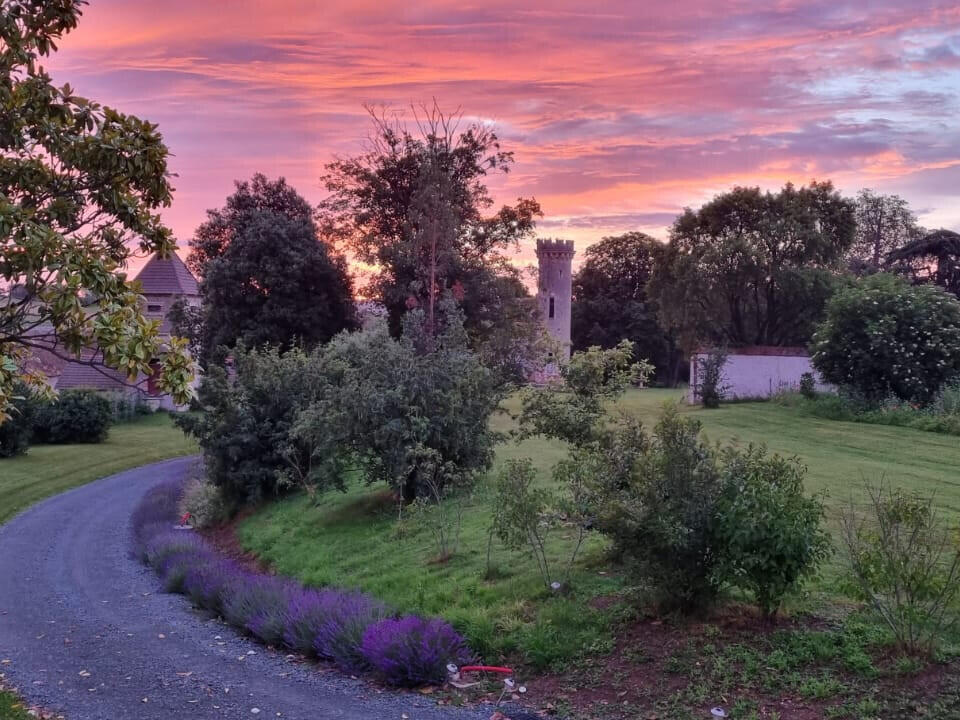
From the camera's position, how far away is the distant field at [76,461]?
21.0 meters

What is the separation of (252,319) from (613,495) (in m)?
33.4

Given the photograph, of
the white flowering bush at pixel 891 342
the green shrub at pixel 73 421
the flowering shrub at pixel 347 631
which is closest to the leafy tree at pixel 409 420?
the flowering shrub at pixel 347 631

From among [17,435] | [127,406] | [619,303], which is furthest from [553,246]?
[17,435]

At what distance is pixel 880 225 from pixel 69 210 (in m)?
65.8

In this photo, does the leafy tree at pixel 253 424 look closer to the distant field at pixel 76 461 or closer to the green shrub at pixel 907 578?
the distant field at pixel 76 461

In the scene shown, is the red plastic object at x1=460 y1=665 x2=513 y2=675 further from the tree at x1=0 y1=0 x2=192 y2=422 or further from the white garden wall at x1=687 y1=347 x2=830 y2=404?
the white garden wall at x1=687 y1=347 x2=830 y2=404

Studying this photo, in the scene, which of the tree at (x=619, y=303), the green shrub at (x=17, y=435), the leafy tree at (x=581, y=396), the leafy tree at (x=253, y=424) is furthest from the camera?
the tree at (x=619, y=303)

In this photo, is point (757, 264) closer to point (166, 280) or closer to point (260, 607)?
point (166, 280)

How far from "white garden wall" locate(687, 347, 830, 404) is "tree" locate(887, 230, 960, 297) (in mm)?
11720

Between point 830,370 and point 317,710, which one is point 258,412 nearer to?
point 317,710

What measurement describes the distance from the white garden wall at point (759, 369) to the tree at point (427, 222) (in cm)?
1006

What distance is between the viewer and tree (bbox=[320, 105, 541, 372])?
3531 centimetres

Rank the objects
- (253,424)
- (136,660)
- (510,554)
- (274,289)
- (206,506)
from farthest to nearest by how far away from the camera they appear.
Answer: (274,289) → (206,506) → (253,424) → (510,554) → (136,660)

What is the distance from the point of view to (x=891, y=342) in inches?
918
